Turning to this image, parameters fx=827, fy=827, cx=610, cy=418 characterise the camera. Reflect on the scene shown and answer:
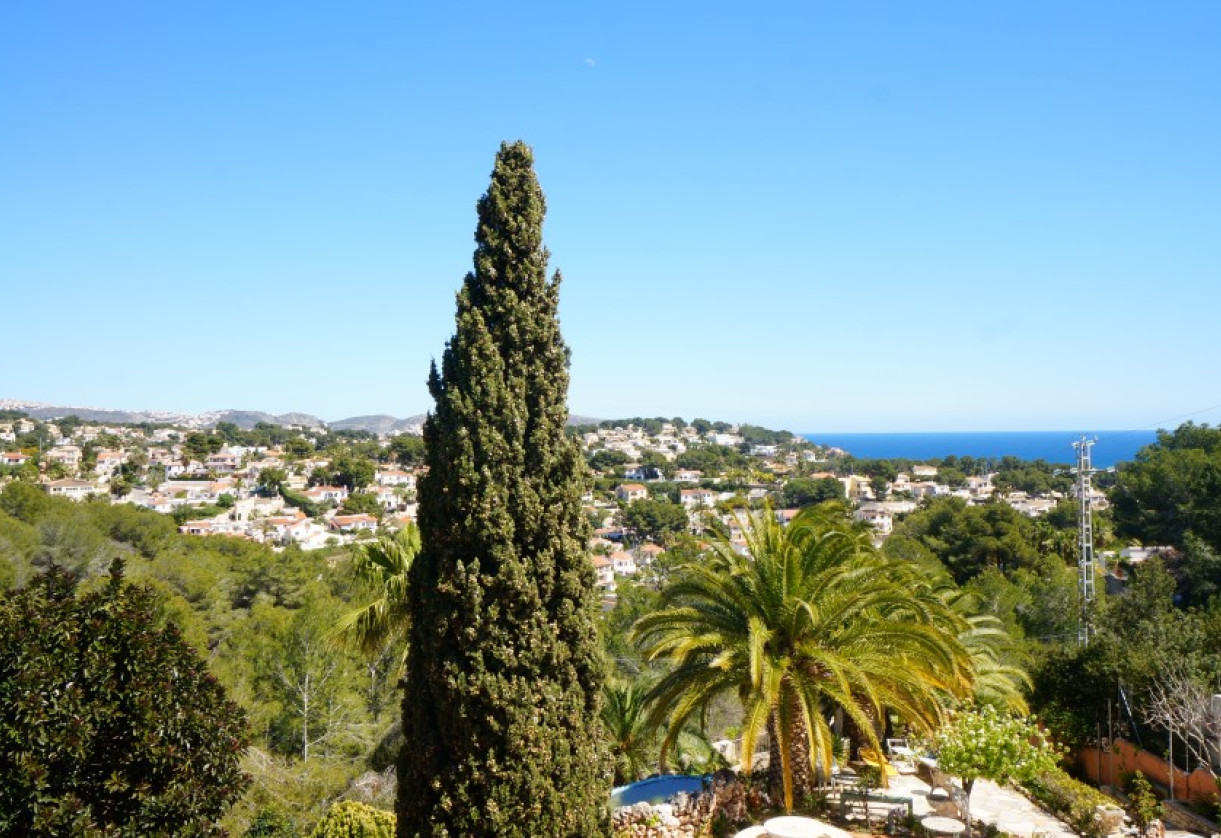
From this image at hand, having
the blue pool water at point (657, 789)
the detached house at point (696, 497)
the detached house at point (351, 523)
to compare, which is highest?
the blue pool water at point (657, 789)

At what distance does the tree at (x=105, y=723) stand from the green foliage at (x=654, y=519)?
78932 millimetres

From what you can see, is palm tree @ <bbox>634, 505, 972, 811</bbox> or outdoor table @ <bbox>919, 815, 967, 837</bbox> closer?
A: palm tree @ <bbox>634, 505, 972, 811</bbox>

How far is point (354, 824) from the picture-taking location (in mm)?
8578

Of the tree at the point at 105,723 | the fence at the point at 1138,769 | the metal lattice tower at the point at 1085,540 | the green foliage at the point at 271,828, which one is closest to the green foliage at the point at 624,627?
the green foliage at the point at 271,828

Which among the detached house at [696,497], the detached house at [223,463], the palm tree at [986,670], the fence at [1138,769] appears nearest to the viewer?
the fence at [1138,769]

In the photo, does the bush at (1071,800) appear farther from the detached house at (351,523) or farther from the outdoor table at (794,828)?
the detached house at (351,523)

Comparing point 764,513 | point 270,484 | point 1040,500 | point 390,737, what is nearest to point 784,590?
point 764,513

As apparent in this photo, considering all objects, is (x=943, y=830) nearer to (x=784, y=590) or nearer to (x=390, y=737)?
(x=784, y=590)

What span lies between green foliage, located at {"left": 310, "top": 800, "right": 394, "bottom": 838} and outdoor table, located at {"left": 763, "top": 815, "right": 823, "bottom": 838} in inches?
154

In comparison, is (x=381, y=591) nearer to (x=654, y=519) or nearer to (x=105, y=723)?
(x=105, y=723)

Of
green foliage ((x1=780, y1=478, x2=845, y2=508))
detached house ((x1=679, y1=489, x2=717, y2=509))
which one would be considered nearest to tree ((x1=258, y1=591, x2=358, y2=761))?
green foliage ((x1=780, y1=478, x2=845, y2=508))

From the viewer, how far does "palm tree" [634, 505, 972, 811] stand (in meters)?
8.81

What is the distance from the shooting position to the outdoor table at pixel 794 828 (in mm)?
7770

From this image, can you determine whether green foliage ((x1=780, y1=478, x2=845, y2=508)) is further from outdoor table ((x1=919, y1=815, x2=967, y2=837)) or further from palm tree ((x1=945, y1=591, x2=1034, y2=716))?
outdoor table ((x1=919, y1=815, x2=967, y2=837))
